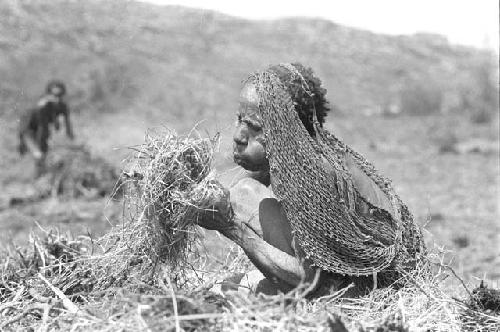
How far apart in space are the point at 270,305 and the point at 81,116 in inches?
785

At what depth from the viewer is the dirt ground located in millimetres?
7688

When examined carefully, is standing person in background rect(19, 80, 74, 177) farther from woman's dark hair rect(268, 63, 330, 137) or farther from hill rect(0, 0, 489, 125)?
woman's dark hair rect(268, 63, 330, 137)

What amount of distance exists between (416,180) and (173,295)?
38.4 feet

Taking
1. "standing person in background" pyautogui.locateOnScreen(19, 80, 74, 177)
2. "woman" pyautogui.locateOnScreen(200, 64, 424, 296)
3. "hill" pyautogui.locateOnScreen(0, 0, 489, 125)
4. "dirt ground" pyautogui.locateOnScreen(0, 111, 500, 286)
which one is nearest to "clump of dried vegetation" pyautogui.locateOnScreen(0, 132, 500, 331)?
"woman" pyautogui.locateOnScreen(200, 64, 424, 296)

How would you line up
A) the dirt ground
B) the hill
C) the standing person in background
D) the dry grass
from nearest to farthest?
the dry grass, the dirt ground, the standing person in background, the hill

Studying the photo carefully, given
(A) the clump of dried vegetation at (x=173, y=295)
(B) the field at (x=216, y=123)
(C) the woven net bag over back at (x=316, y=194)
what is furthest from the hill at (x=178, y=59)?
(C) the woven net bag over back at (x=316, y=194)

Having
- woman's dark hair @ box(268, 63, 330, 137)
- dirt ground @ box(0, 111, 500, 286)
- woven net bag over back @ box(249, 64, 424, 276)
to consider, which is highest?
woman's dark hair @ box(268, 63, 330, 137)

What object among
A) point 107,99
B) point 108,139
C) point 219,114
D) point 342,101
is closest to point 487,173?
point 108,139

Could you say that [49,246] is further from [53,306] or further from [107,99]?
[107,99]

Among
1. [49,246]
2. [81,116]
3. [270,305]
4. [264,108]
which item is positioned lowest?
[81,116]

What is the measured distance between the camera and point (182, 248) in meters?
3.42

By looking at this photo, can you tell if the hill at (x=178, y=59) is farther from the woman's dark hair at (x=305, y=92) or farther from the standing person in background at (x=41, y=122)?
the woman's dark hair at (x=305, y=92)

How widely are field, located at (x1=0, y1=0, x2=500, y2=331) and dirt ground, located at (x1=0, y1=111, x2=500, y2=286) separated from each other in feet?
0.14

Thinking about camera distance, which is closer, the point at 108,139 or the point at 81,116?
the point at 108,139
